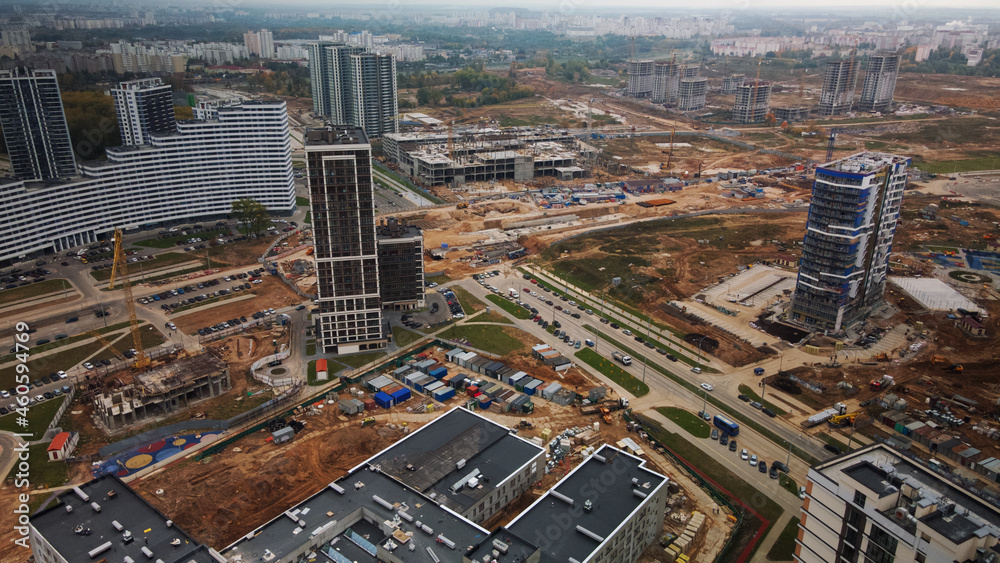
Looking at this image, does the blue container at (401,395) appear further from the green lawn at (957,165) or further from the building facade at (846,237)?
the green lawn at (957,165)

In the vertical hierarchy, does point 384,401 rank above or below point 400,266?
below

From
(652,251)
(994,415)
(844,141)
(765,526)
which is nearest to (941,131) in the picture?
(844,141)

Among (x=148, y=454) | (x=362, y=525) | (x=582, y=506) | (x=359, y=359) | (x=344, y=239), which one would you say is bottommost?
(x=148, y=454)

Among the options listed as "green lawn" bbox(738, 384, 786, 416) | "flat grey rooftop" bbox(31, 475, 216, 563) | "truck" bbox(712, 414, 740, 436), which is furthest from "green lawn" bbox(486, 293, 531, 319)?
"flat grey rooftop" bbox(31, 475, 216, 563)

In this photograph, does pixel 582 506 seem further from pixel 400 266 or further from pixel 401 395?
pixel 400 266

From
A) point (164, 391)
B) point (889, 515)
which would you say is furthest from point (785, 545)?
point (164, 391)

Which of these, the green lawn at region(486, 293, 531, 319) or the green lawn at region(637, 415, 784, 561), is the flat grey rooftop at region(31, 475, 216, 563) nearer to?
the green lawn at region(637, 415, 784, 561)

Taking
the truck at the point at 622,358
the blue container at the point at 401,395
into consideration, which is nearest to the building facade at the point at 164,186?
the blue container at the point at 401,395
